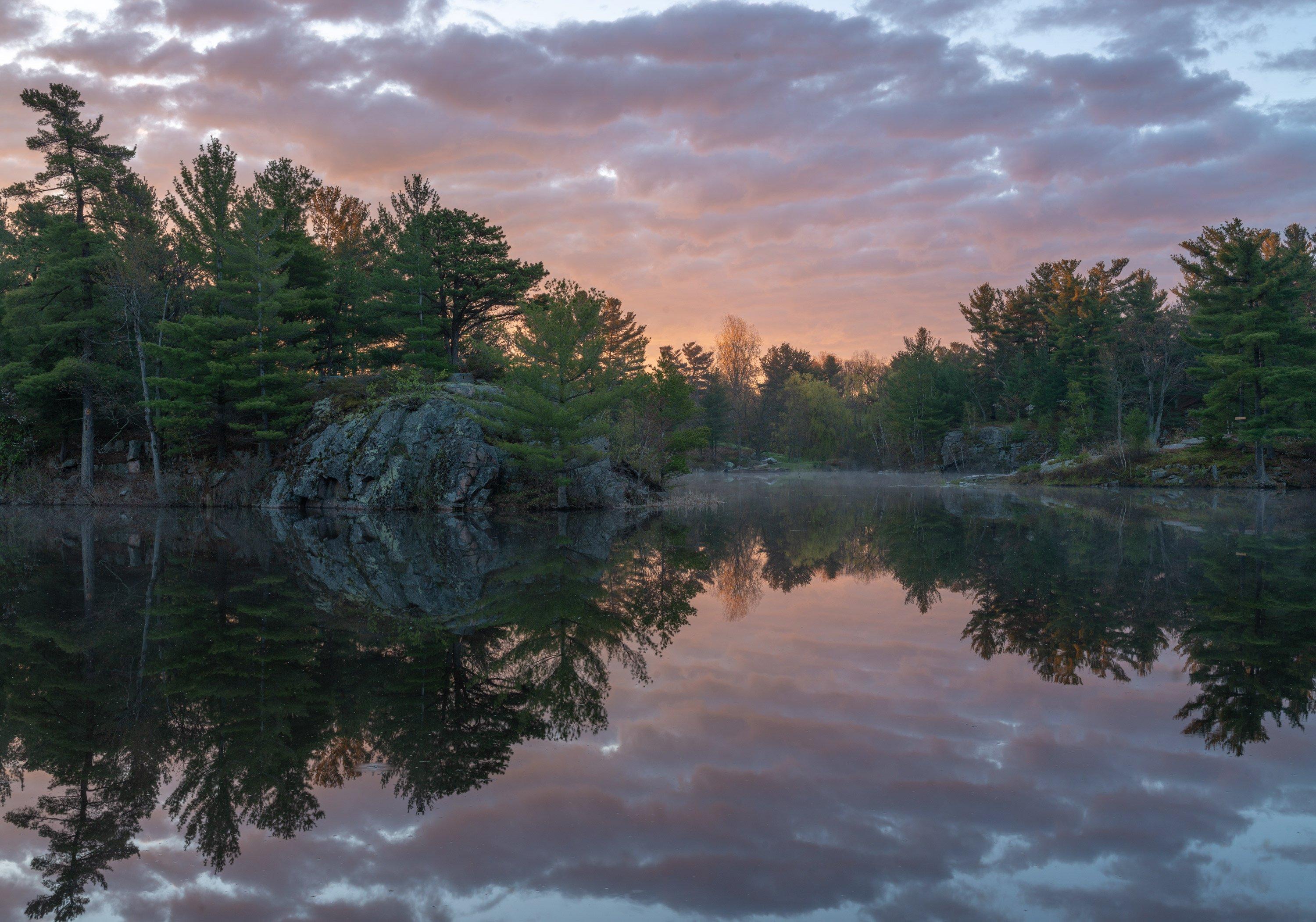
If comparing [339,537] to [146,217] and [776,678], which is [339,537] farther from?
[146,217]

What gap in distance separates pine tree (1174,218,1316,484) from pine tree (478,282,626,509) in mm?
32635

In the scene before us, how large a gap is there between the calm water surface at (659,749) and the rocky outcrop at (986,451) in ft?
177

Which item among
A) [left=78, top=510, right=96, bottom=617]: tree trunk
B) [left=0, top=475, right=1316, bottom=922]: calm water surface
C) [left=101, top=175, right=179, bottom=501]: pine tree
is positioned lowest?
[left=0, top=475, right=1316, bottom=922]: calm water surface

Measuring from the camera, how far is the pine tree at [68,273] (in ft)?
104

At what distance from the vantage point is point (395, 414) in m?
31.0

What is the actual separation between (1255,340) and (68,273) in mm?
55814

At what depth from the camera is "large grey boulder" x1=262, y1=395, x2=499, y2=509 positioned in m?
29.7

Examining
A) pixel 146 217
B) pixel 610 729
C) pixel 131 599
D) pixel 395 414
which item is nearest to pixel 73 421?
pixel 146 217

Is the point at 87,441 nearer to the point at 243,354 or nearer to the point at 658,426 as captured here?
the point at 243,354

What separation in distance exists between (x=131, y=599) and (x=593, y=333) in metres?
21.0

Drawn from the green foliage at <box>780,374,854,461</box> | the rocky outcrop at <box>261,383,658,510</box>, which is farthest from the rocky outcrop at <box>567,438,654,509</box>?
the green foliage at <box>780,374,854,461</box>

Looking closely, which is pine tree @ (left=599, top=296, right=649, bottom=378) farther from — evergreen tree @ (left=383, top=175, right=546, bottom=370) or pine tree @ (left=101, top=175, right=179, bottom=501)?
pine tree @ (left=101, top=175, right=179, bottom=501)

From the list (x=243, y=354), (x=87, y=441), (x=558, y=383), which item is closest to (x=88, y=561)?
(x=558, y=383)

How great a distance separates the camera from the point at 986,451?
6644 cm
